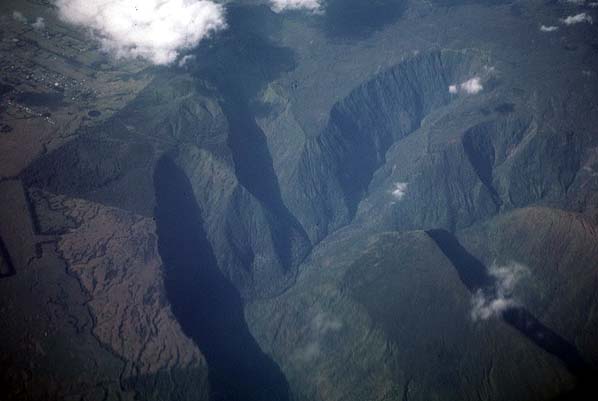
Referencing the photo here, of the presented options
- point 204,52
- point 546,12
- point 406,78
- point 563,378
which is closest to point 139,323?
point 563,378

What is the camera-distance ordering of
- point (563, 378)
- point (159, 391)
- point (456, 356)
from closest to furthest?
point (159, 391) < point (563, 378) < point (456, 356)

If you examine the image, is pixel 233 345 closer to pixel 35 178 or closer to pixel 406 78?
pixel 35 178

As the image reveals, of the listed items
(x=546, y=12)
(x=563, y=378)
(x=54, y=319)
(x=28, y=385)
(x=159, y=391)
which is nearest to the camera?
(x=28, y=385)

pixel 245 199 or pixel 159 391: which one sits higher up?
pixel 245 199

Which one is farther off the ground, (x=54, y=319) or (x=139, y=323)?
(x=54, y=319)

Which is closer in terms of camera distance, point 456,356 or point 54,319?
point 54,319

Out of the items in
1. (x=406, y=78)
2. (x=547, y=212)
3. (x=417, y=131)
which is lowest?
(x=547, y=212)

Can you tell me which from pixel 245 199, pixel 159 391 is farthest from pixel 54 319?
pixel 245 199

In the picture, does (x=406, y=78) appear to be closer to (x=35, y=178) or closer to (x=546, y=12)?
(x=546, y=12)

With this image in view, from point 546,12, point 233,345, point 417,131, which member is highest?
point 546,12
